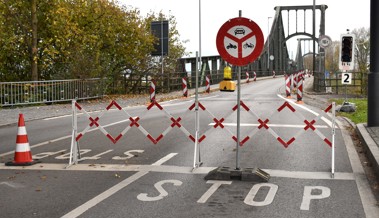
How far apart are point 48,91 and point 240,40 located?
55.2 feet

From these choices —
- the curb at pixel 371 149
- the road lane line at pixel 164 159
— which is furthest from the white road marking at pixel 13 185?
the curb at pixel 371 149

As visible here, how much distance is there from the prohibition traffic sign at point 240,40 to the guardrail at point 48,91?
15.3 meters

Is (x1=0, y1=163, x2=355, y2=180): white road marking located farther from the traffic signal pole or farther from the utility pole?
the utility pole

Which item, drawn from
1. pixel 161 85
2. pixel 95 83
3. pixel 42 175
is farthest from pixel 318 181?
pixel 161 85

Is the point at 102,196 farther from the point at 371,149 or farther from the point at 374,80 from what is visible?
the point at 374,80

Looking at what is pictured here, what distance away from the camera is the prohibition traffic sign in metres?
7.12

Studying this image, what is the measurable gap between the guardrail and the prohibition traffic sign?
1530 cm

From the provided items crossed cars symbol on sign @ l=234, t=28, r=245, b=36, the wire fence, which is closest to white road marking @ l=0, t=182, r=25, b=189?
crossed cars symbol on sign @ l=234, t=28, r=245, b=36

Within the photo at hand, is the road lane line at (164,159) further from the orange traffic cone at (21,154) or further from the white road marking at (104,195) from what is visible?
the orange traffic cone at (21,154)

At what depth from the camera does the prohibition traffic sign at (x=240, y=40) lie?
280 inches

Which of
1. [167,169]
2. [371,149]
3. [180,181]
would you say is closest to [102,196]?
[180,181]

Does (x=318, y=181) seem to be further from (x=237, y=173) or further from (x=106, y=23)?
(x=106, y=23)

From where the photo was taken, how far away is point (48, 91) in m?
22.3

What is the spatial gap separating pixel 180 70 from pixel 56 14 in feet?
43.5
